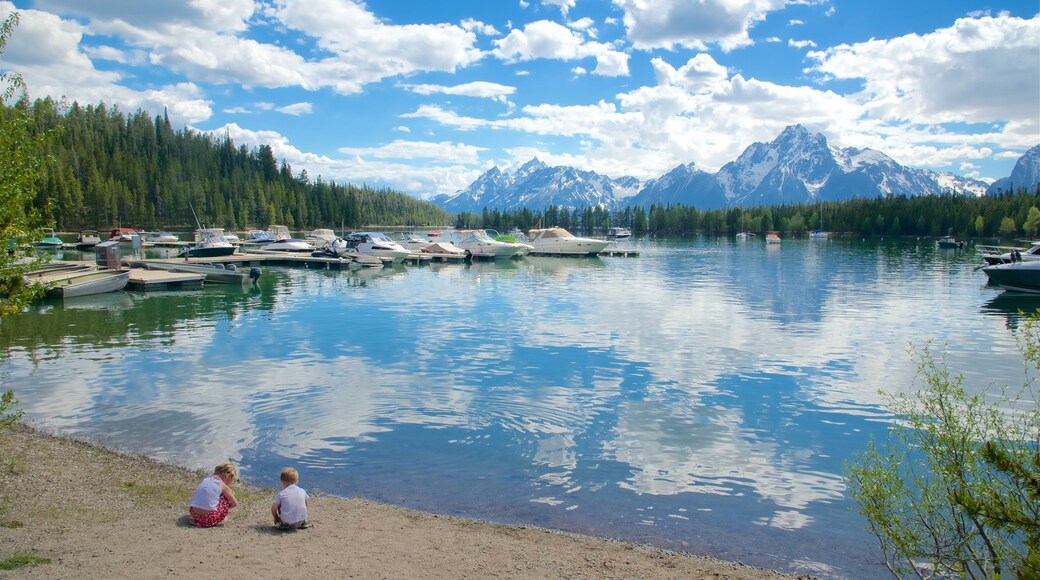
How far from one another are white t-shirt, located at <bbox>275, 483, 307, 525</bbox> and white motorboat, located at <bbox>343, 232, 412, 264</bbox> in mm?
67178

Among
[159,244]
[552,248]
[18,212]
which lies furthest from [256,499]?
[159,244]

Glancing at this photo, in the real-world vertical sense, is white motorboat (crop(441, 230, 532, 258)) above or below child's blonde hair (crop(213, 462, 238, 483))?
above

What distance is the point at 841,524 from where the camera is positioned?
1174 centimetres

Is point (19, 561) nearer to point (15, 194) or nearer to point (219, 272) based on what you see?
point (15, 194)

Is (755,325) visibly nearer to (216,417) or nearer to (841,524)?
(841,524)

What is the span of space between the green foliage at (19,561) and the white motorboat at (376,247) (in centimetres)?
6874

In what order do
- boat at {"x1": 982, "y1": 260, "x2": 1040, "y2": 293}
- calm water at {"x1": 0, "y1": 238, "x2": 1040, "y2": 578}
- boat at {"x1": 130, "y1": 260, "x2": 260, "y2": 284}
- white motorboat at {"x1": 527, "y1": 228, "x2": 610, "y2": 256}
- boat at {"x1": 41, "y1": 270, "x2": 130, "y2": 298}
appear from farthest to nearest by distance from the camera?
white motorboat at {"x1": 527, "y1": 228, "x2": 610, "y2": 256} < boat at {"x1": 130, "y1": 260, "x2": 260, "y2": 284} < boat at {"x1": 982, "y1": 260, "x2": 1040, "y2": 293} < boat at {"x1": 41, "y1": 270, "x2": 130, "y2": 298} < calm water at {"x1": 0, "y1": 238, "x2": 1040, "y2": 578}

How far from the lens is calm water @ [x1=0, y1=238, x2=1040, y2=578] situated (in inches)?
493

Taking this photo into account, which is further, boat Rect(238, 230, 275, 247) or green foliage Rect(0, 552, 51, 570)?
boat Rect(238, 230, 275, 247)

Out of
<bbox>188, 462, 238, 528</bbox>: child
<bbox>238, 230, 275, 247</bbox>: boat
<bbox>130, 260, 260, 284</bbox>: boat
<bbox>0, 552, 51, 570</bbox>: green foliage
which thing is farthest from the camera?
<bbox>238, 230, 275, 247</bbox>: boat

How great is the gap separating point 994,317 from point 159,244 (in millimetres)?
112610

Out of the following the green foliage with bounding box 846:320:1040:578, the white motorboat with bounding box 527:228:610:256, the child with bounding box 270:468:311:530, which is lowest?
the child with bounding box 270:468:311:530

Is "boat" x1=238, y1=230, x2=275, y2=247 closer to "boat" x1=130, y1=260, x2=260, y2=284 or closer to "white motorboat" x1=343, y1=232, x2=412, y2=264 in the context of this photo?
"white motorboat" x1=343, y1=232, x2=412, y2=264

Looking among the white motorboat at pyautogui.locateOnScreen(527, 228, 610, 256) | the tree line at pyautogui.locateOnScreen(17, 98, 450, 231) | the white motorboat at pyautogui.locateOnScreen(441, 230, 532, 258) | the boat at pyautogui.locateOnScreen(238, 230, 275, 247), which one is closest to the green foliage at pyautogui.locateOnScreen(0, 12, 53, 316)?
the white motorboat at pyautogui.locateOnScreen(441, 230, 532, 258)
